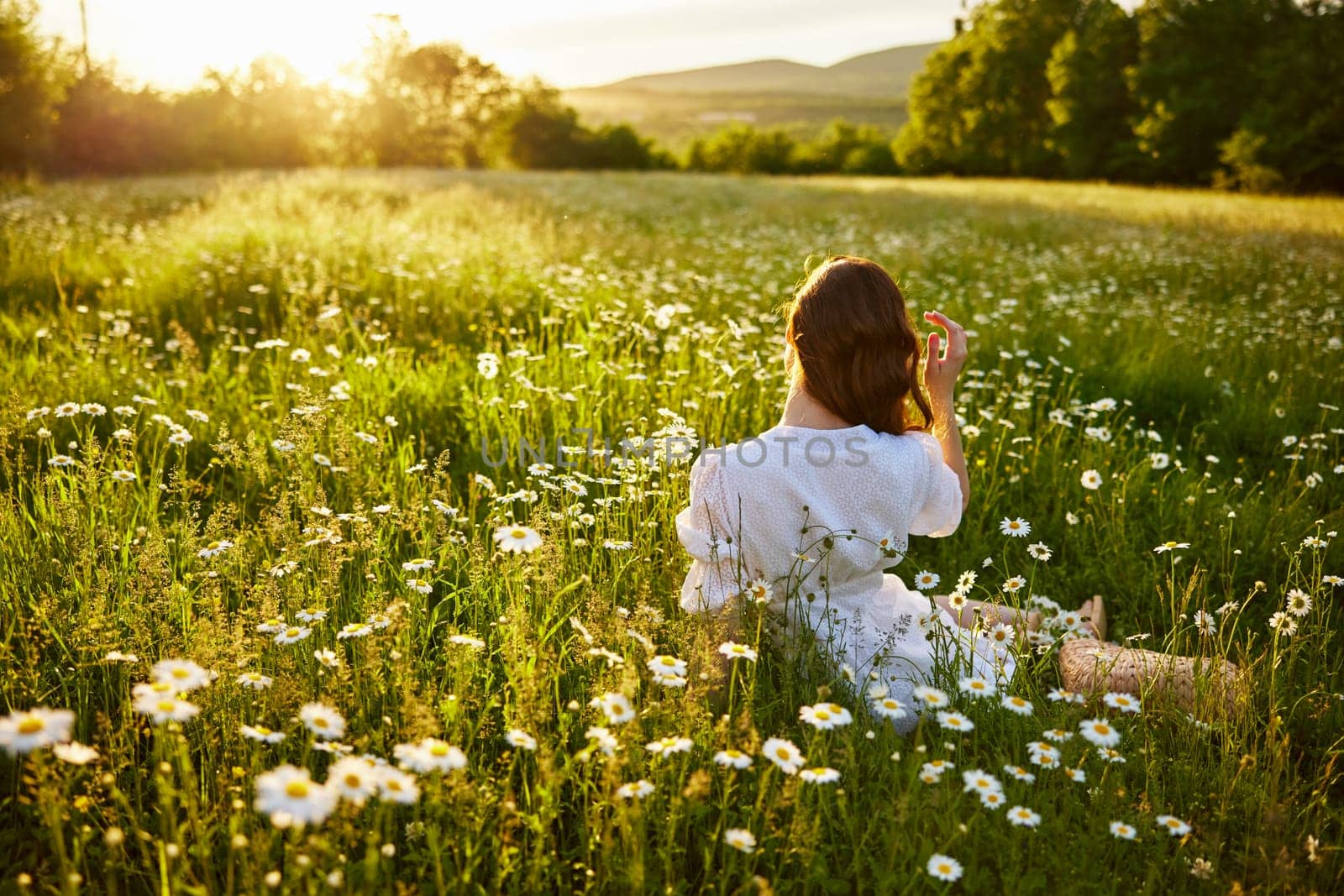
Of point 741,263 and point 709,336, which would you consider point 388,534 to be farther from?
point 741,263

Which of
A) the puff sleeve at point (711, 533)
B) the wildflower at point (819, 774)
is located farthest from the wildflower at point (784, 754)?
the puff sleeve at point (711, 533)

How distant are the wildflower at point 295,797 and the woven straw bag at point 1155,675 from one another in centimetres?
197

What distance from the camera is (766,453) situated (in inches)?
107

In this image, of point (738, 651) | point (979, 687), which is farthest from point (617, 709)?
point (979, 687)

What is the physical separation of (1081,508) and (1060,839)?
2.66 m

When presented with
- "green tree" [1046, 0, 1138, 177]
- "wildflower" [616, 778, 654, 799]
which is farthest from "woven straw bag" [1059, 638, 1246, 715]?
"green tree" [1046, 0, 1138, 177]

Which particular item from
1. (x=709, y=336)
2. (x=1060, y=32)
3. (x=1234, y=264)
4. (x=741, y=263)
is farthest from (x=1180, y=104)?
(x=709, y=336)

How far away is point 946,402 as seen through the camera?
121 inches

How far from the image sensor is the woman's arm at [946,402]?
119 inches

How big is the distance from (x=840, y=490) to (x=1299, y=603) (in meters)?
1.68

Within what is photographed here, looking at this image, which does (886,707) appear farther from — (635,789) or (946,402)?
(946,402)

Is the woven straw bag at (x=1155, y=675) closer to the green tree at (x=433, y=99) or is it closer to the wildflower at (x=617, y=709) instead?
the wildflower at (x=617, y=709)

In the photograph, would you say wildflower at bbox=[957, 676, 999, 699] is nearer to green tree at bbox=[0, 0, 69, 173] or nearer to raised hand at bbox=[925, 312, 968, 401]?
raised hand at bbox=[925, 312, 968, 401]

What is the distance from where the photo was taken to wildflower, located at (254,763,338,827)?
124 cm
